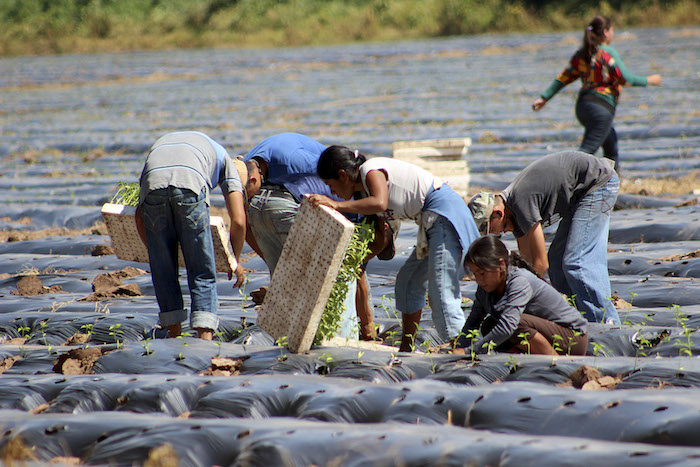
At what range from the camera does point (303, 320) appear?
123 inches

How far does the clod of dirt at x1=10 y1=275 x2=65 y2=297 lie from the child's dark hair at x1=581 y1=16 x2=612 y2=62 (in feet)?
14.5

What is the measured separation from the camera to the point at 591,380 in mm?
2547

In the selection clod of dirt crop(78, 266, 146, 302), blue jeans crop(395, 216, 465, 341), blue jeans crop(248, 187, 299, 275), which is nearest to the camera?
blue jeans crop(395, 216, 465, 341)

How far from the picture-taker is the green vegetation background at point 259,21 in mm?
29531

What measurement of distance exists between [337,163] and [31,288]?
2809 millimetres

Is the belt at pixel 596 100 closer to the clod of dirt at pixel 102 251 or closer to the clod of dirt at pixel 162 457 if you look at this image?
the clod of dirt at pixel 102 251

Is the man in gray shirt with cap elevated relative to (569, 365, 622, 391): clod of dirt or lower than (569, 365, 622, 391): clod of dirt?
elevated

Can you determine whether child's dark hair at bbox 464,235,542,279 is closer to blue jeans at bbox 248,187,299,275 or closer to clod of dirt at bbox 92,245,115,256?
blue jeans at bbox 248,187,299,275

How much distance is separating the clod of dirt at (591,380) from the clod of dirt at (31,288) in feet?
12.1

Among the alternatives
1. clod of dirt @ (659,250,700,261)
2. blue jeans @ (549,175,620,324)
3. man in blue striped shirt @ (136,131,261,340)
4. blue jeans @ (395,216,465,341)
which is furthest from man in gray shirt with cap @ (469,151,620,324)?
clod of dirt @ (659,250,700,261)

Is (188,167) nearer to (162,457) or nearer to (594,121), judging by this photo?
(162,457)

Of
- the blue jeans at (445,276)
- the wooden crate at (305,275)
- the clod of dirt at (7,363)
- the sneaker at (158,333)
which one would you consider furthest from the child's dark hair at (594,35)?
the clod of dirt at (7,363)

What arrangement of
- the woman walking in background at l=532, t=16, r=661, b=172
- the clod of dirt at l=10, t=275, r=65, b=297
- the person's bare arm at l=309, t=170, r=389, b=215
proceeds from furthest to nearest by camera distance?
the woman walking in background at l=532, t=16, r=661, b=172
the clod of dirt at l=10, t=275, r=65, b=297
the person's bare arm at l=309, t=170, r=389, b=215

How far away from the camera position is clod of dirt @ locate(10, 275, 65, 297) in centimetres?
495
